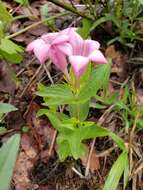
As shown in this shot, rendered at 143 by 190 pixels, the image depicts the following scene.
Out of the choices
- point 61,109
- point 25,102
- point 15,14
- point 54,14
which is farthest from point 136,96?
point 15,14

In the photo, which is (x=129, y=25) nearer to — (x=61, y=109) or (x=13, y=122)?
(x=61, y=109)

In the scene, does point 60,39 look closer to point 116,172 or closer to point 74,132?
point 74,132

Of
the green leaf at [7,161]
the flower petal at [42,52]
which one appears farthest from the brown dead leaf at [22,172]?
the flower petal at [42,52]

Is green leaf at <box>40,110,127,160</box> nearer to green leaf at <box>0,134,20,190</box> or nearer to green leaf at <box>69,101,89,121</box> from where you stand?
green leaf at <box>69,101,89,121</box>

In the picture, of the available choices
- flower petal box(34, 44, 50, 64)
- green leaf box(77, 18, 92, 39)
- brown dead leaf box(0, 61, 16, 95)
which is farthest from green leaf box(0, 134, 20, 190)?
green leaf box(77, 18, 92, 39)

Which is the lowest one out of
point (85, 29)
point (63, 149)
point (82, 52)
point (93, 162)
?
point (93, 162)

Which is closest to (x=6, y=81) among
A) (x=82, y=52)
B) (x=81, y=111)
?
(x=81, y=111)
